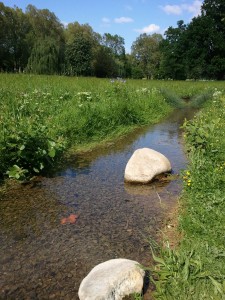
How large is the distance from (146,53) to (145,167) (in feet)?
270

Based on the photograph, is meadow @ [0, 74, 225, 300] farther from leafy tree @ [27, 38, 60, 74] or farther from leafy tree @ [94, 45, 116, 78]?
leafy tree @ [94, 45, 116, 78]

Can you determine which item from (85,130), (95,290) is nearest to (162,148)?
(85,130)

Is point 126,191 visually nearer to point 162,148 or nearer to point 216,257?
point 216,257

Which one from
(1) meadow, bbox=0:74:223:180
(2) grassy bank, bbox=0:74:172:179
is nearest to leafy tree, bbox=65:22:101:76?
(1) meadow, bbox=0:74:223:180

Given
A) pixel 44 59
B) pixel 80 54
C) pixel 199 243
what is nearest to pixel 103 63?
pixel 80 54

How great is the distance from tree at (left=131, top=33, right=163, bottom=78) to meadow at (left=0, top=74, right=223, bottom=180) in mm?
67632

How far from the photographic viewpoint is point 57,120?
27.5ft

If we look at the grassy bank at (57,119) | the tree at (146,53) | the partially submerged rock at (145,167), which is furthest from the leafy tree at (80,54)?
the partially submerged rock at (145,167)

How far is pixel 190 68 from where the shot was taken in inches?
1868

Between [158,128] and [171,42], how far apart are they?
180 feet

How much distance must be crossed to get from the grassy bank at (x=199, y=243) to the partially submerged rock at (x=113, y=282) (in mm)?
218

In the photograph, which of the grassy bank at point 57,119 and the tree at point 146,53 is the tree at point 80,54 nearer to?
the tree at point 146,53

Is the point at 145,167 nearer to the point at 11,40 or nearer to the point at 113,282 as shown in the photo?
the point at 113,282

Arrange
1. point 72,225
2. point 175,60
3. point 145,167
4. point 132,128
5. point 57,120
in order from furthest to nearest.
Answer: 1. point 175,60
2. point 132,128
3. point 57,120
4. point 145,167
5. point 72,225
